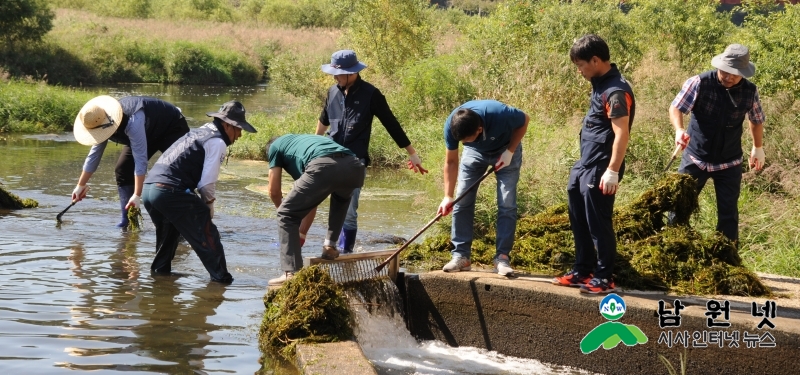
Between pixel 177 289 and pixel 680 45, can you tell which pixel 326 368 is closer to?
pixel 177 289

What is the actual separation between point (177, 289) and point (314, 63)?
14913 mm

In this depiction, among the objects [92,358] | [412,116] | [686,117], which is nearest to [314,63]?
[412,116]

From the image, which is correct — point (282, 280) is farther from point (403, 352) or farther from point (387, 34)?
point (387, 34)

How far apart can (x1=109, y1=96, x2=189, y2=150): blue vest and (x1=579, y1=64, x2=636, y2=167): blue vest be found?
4463 mm

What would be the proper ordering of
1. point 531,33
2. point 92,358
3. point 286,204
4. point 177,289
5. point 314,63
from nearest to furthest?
point 92,358, point 286,204, point 177,289, point 531,33, point 314,63

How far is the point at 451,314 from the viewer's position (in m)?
6.35

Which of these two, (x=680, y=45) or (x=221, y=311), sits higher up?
(x=680, y=45)

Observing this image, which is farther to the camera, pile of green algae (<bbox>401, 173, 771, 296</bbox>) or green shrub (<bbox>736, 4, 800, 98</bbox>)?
green shrub (<bbox>736, 4, 800, 98</bbox>)

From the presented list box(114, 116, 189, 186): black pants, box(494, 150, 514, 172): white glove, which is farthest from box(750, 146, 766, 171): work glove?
box(114, 116, 189, 186): black pants

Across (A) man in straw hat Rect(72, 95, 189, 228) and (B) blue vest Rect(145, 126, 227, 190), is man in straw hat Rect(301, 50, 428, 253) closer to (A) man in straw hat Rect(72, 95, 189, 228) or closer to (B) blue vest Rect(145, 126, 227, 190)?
(B) blue vest Rect(145, 126, 227, 190)

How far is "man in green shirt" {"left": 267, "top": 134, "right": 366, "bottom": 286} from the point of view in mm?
6172

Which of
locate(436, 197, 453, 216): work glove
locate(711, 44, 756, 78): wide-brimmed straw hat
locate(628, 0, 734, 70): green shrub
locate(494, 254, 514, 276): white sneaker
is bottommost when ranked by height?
locate(494, 254, 514, 276): white sneaker

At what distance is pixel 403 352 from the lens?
6250 millimetres

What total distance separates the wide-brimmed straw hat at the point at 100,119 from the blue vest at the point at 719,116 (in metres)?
4.99
